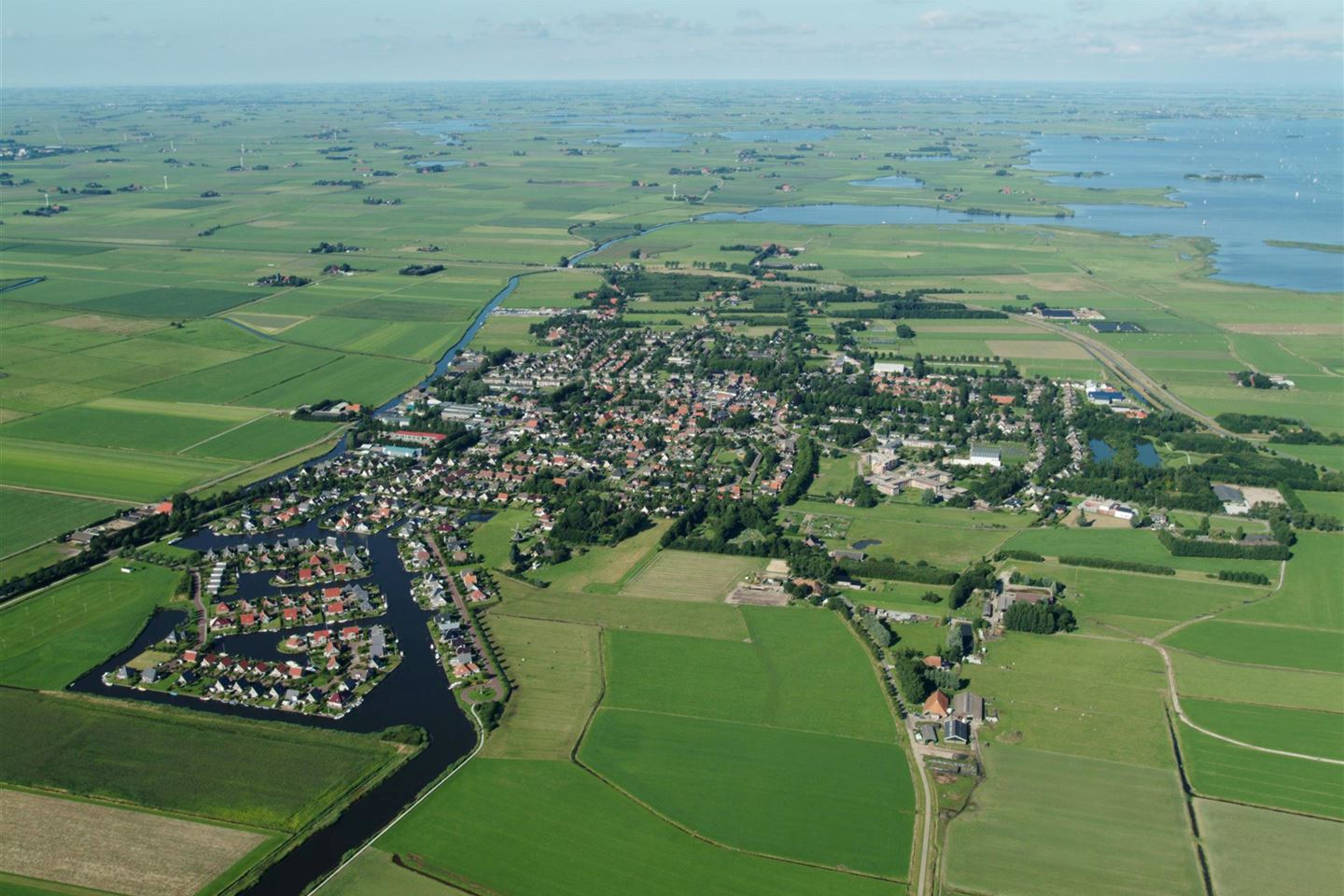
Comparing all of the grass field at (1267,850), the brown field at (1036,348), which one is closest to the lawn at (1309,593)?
the grass field at (1267,850)

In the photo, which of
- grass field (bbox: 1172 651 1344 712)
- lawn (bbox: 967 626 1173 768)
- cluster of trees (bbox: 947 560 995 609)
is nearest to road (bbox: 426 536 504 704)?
lawn (bbox: 967 626 1173 768)

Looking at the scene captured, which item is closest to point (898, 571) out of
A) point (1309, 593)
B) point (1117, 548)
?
point (1117, 548)

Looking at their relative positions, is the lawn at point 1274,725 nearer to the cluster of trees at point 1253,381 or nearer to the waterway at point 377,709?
the waterway at point 377,709

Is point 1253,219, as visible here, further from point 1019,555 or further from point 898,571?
point 898,571

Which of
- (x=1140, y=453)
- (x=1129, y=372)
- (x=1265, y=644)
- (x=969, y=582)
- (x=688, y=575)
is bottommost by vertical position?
(x=1265, y=644)

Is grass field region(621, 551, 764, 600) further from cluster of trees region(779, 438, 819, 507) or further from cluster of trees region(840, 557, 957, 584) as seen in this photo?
cluster of trees region(779, 438, 819, 507)

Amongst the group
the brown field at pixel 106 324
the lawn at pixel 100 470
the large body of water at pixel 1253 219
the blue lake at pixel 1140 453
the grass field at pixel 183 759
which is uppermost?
→ the large body of water at pixel 1253 219

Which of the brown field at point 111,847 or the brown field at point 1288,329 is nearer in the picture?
the brown field at point 111,847
